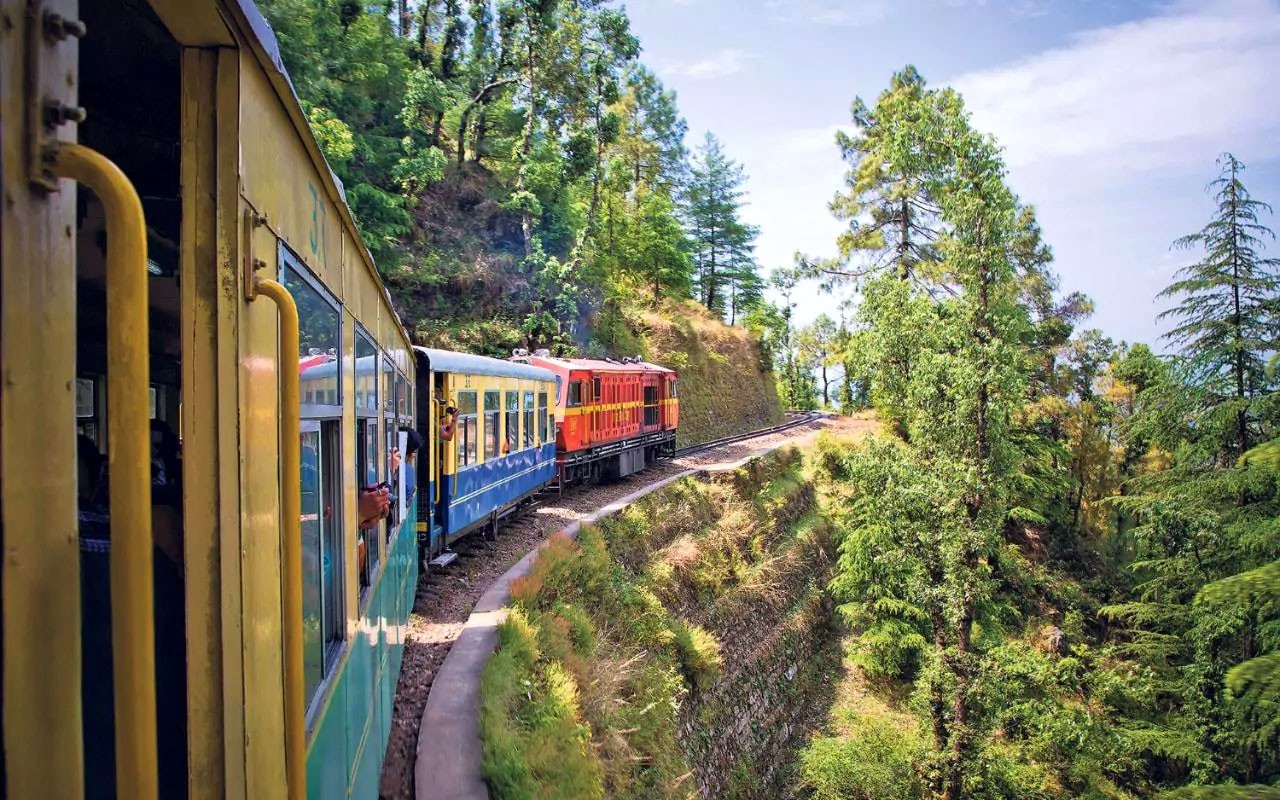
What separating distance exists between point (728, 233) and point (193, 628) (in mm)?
40730

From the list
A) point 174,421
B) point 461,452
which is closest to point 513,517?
point 461,452

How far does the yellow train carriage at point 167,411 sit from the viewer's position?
1.07 m

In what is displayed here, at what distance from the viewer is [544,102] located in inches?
1064

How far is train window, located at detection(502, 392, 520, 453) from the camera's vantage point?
12609mm

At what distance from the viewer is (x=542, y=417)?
47.8ft

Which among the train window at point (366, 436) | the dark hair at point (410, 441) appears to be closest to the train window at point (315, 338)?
the train window at point (366, 436)

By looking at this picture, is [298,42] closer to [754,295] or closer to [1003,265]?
[1003,265]

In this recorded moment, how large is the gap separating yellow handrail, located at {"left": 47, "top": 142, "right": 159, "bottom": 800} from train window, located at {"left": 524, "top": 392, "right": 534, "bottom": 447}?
12.4 meters

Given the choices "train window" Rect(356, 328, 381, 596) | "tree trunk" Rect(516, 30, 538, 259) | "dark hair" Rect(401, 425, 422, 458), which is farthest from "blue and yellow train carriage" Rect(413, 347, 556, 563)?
"tree trunk" Rect(516, 30, 538, 259)

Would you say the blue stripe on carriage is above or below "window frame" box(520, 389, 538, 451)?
below

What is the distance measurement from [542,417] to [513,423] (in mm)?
1762

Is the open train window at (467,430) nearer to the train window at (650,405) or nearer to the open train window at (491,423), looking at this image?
the open train window at (491,423)

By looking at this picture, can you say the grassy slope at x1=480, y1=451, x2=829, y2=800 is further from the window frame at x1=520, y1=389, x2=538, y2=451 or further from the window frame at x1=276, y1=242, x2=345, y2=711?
the window frame at x1=276, y1=242, x2=345, y2=711

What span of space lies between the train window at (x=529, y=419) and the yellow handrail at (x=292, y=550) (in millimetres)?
11689
